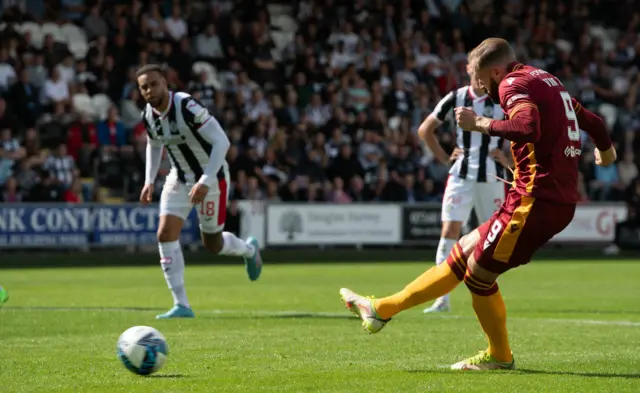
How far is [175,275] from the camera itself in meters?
11.4

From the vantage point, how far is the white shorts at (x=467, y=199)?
40.1ft

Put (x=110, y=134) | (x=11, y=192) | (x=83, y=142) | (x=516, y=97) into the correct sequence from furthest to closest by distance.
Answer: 1. (x=110, y=134)
2. (x=83, y=142)
3. (x=11, y=192)
4. (x=516, y=97)

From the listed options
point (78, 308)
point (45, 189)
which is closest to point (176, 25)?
point (45, 189)

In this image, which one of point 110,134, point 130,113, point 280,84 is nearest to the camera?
point 110,134

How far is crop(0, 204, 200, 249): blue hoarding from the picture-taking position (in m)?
22.6

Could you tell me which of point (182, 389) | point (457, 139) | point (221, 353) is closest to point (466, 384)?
point (182, 389)

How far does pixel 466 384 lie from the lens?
6695mm

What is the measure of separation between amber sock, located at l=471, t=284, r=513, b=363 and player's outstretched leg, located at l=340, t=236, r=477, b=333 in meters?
0.19

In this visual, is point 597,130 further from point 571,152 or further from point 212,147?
point 212,147

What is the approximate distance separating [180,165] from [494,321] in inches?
200

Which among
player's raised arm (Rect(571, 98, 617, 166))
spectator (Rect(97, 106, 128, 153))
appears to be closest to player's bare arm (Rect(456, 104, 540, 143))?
player's raised arm (Rect(571, 98, 617, 166))

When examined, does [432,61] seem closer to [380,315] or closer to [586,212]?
[586,212]

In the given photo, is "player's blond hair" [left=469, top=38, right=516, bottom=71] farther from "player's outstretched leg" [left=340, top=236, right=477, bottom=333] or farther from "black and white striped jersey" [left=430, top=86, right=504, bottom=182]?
"black and white striped jersey" [left=430, top=86, right=504, bottom=182]

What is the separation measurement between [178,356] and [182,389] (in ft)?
5.32
